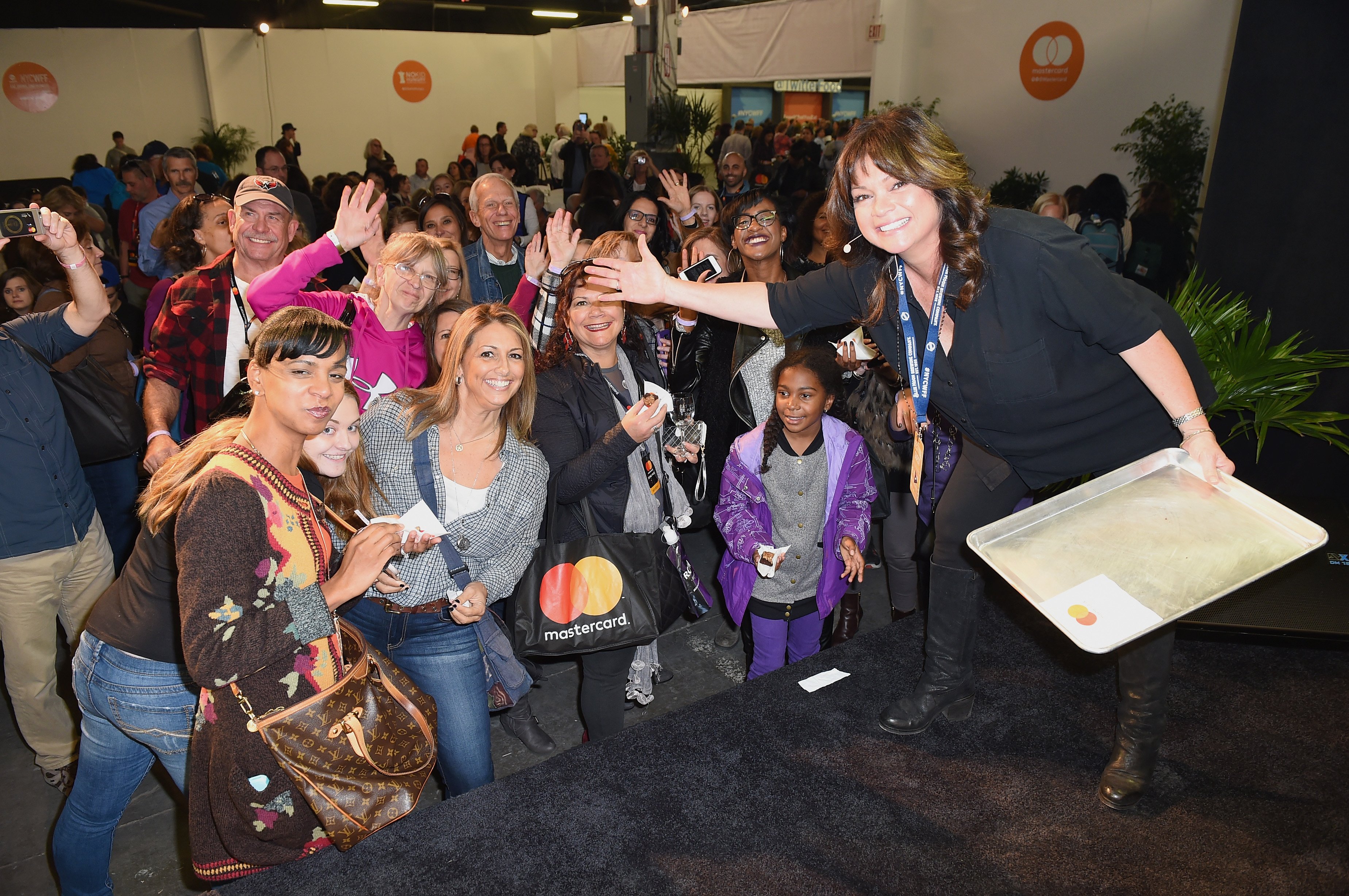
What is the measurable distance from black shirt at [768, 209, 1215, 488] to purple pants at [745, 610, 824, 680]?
116 cm

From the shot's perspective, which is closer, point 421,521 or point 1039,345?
point 1039,345

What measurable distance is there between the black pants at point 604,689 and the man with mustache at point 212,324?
1.67 meters

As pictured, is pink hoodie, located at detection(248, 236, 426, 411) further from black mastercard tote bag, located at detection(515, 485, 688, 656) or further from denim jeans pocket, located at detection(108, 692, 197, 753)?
denim jeans pocket, located at detection(108, 692, 197, 753)

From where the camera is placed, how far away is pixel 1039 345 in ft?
5.90

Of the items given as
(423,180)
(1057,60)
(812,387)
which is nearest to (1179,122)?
(1057,60)

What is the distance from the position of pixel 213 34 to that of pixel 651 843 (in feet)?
56.4

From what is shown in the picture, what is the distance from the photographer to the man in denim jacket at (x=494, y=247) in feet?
13.7

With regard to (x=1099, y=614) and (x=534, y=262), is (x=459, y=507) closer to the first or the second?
(x=534, y=262)

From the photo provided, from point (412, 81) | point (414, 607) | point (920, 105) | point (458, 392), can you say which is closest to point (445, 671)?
point (414, 607)

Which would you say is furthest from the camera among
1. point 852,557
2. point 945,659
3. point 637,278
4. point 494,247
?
point 494,247

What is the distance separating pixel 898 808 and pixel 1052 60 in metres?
9.28

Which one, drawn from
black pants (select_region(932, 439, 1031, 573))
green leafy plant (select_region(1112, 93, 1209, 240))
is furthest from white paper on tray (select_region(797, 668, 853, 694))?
green leafy plant (select_region(1112, 93, 1209, 240))

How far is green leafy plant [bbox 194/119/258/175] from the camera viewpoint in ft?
46.6

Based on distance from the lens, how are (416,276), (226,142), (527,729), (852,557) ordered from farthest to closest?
(226,142) < (527,729) < (416,276) < (852,557)
